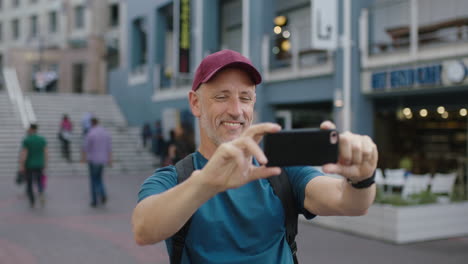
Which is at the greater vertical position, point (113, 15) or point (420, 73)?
point (113, 15)

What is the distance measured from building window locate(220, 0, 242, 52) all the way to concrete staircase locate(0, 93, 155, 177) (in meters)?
5.96

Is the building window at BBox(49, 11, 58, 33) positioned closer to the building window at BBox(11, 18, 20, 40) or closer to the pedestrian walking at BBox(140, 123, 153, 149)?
the building window at BBox(11, 18, 20, 40)

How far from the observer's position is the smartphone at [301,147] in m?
1.31

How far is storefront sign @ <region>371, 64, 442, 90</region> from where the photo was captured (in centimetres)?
1083

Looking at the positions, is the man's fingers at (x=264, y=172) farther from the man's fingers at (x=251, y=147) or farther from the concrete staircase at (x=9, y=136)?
the concrete staircase at (x=9, y=136)

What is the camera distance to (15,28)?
44.3 metres

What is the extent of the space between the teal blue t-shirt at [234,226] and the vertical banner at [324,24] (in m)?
10.4

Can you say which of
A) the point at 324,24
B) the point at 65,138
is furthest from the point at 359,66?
the point at 65,138

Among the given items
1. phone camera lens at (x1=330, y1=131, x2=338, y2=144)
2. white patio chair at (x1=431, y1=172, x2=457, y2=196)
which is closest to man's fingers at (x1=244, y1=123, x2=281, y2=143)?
phone camera lens at (x1=330, y1=131, x2=338, y2=144)

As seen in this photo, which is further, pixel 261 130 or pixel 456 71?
pixel 456 71

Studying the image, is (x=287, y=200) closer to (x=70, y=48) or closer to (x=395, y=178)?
(x=395, y=178)

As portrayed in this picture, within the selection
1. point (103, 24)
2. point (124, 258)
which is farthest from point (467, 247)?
point (103, 24)

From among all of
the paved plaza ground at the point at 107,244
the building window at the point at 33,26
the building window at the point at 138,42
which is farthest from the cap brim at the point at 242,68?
the building window at the point at 33,26

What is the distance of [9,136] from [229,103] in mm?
21136
